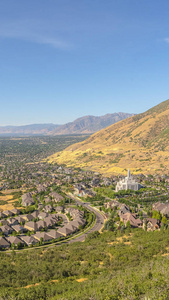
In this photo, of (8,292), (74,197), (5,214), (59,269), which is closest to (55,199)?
(74,197)

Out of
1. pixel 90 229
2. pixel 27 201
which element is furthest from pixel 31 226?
pixel 27 201

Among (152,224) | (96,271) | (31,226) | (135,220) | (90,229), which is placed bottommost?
(90,229)

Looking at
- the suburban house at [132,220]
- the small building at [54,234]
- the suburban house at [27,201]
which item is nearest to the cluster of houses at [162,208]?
the suburban house at [132,220]

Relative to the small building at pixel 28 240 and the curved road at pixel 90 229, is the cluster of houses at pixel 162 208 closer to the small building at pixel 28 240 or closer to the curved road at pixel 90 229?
the curved road at pixel 90 229

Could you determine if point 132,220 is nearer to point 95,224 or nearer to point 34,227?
point 95,224

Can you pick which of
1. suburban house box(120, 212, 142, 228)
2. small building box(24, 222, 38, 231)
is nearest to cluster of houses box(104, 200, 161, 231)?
suburban house box(120, 212, 142, 228)

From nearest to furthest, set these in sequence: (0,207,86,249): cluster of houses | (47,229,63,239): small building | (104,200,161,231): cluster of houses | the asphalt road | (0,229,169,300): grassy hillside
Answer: (0,229,169,300): grassy hillside < (0,207,86,249): cluster of houses < the asphalt road < (47,229,63,239): small building < (104,200,161,231): cluster of houses

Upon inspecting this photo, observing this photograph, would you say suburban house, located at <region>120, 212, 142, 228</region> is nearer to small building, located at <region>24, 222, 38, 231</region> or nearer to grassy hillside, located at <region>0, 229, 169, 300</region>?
grassy hillside, located at <region>0, 229, 169, 300</region>

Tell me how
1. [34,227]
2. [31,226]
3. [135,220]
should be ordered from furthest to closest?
[135,220] < [31,226] < [34,227]

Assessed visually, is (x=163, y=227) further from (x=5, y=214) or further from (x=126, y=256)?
(x=5, y=214)
